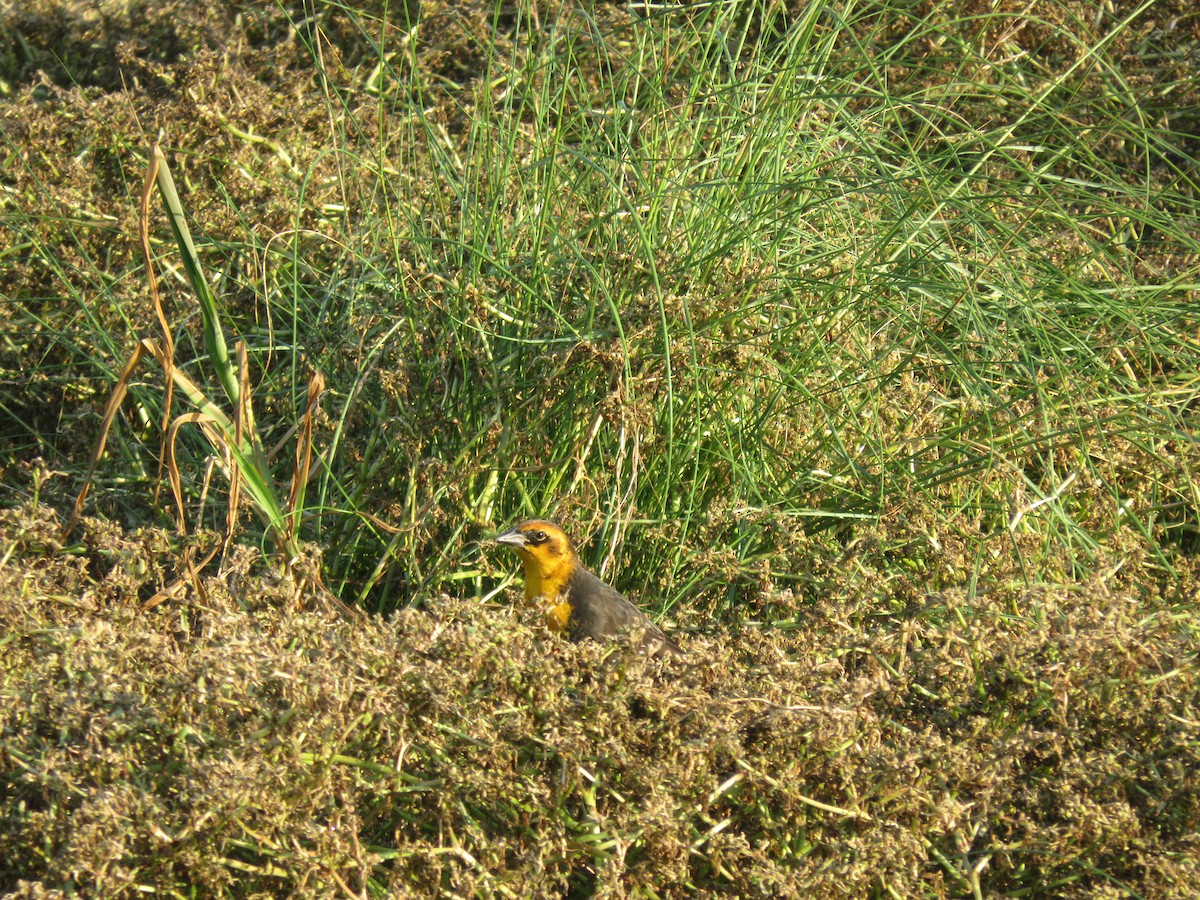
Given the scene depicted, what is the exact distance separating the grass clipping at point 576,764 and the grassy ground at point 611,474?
0.02m

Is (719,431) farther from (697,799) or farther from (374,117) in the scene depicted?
(374,117)

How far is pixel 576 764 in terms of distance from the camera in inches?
130

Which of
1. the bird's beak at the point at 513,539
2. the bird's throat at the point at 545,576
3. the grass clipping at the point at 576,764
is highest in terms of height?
the grass clipping at the point at 576,764

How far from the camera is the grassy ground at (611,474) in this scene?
10.9 feet

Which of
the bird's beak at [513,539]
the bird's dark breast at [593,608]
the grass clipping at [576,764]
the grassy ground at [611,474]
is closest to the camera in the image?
the grass clipping at [576,764]

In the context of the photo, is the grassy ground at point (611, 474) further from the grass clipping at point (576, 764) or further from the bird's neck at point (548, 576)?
the bird's neck at point (548, 576)

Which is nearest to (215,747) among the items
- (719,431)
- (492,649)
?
(492,649)

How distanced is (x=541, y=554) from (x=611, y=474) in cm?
43

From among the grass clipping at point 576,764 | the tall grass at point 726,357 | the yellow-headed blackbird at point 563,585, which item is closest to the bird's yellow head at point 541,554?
the yellow-headed blackbird at point 563,585

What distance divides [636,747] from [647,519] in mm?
1536

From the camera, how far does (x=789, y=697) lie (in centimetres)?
354

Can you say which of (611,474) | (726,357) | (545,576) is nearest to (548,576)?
(545,576)

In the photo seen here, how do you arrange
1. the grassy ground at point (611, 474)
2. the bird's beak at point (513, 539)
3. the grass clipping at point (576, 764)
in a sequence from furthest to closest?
1. the bird's beak at point (513, 539)
2. the grassy ground at point (611, 474)
3. the grass clipping at point (576, 764)

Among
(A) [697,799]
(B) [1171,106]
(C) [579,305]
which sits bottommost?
(B) [1171,106]
